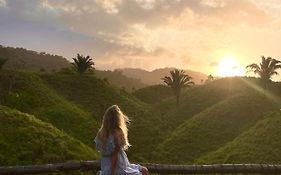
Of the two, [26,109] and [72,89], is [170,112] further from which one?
[26,109]

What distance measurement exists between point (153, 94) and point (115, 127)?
72847 mm

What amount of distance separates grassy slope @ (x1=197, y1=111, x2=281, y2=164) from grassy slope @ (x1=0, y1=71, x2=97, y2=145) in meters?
13.6

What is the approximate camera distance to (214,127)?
52.9m

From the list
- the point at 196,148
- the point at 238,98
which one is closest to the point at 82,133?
the point at 196,148

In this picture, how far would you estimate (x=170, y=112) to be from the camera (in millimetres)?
64875

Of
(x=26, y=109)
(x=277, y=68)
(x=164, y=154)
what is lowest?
(x=164, y=154)

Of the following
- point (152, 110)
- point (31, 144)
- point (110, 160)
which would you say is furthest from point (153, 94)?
point (110, 160)

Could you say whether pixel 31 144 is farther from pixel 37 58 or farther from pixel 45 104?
pixel 37 58

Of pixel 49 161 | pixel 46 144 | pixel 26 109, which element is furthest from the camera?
pixel 26 109

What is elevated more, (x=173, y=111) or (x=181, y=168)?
(x=173, y=111)

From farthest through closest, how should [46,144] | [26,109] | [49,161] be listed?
[26,109], [46,144], [49,161]

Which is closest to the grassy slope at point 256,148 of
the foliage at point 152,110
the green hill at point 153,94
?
the foliage at point 152,110

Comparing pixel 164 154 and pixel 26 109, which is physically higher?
pixel 26 109

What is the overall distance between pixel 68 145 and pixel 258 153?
55.5 ft
